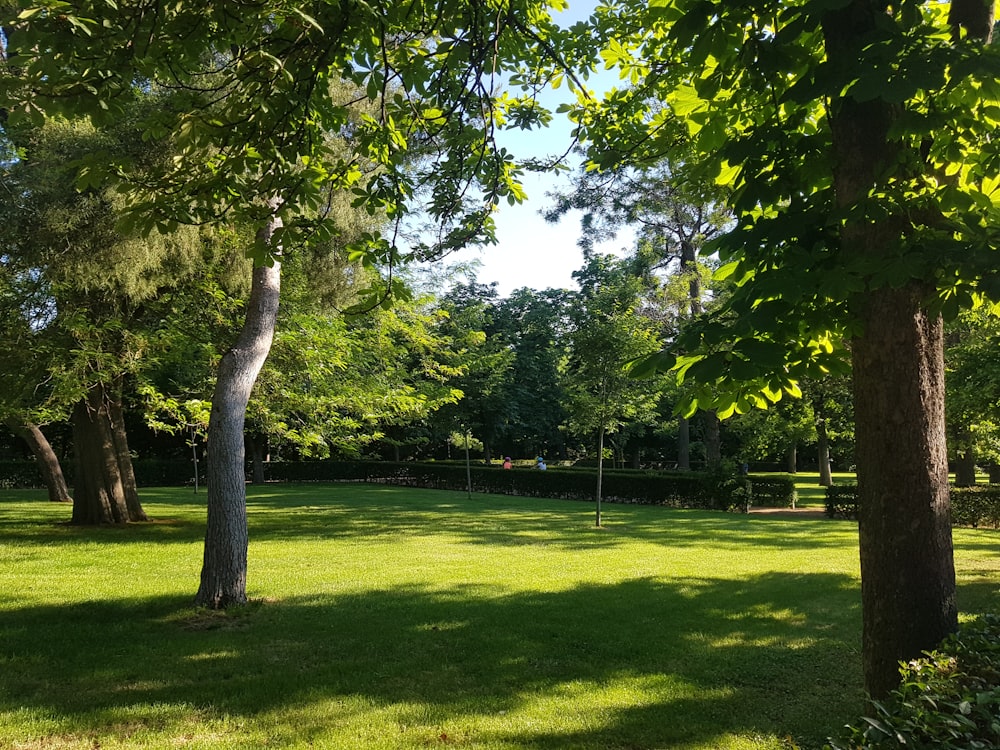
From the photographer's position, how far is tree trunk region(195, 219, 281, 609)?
7457 millimetres

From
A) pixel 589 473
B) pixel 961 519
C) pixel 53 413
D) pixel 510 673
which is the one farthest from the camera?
pixel 589 473

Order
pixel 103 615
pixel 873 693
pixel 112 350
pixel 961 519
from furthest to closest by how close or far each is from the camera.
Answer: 1. pixel 961 519
2. pixel 112 350
3. pixel 103 615
4. pixel 873 693

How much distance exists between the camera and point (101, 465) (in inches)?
547

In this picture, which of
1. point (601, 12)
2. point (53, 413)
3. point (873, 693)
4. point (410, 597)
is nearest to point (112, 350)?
point (53, 413)

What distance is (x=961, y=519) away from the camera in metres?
16.3

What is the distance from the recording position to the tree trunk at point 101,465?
44.1 ft

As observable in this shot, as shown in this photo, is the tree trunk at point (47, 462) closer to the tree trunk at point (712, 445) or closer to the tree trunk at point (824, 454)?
the tree trunk at point (712, 445)

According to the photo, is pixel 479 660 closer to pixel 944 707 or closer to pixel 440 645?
pixel 440 645

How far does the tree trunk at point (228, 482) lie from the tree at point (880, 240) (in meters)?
5.61

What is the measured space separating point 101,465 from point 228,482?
8205 mm

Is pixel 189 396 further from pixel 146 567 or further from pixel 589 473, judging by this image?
pixel 589 473

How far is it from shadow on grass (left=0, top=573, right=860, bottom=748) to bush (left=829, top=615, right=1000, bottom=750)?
2009 mm

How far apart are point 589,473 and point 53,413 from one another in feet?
55.7

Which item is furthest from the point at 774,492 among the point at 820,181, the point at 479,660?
the point at 820,181
